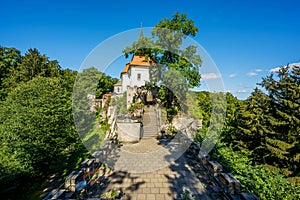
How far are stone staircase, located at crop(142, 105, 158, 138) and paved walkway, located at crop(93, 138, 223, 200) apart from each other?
2.87 meters

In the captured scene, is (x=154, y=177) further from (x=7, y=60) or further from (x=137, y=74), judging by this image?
(x=7, y=60)

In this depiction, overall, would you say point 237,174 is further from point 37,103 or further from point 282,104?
point 37,103

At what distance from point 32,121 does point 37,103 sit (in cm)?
97

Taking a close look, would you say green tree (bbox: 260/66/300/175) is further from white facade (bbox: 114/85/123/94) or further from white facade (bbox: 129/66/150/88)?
white facade (bbox: 129/66/150/88)

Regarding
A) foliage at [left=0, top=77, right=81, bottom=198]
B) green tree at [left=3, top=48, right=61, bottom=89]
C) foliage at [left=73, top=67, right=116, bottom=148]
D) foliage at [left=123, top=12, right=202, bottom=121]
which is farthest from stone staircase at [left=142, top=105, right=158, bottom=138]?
green tree at [left=3, top=48, right=61, bottom=89]

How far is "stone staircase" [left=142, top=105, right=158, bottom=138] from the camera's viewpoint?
28.5 feet

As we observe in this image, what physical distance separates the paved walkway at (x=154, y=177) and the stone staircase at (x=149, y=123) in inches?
113

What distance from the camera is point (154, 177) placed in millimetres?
3891

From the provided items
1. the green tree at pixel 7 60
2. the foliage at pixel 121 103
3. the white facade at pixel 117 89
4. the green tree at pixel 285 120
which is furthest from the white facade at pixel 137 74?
the green tree at pixel 7 60

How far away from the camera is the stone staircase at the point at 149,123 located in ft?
28.5

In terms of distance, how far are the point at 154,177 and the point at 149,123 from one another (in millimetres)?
6019

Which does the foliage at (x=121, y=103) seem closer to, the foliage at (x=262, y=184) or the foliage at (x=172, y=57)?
the foliage at (x=172, y=57)

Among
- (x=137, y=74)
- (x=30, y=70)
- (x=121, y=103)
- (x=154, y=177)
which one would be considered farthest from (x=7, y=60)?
(x=154, y=177)

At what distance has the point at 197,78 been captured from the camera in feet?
35.5
